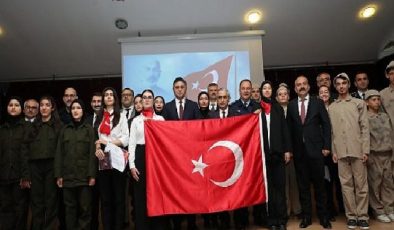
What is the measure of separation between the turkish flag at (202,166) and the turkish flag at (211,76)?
2195mm

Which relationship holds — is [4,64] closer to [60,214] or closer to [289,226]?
[60,214]

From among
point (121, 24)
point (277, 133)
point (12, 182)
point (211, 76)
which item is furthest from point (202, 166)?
point (121, 24)

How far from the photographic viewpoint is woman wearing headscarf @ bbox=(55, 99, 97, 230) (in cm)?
316

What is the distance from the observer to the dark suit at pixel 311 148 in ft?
11.3

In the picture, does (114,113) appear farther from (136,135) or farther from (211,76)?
(211,76)

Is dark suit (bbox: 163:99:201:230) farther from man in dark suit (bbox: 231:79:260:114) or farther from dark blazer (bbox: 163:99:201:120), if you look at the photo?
man in dark suit (bbox: 231:79:260:114)

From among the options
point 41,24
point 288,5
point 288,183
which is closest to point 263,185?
point 288,183

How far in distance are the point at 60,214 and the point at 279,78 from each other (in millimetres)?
4713

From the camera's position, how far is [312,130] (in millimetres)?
3482

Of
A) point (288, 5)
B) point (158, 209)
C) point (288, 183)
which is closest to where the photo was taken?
point (158, 209)

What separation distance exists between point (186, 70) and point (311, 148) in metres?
2.69

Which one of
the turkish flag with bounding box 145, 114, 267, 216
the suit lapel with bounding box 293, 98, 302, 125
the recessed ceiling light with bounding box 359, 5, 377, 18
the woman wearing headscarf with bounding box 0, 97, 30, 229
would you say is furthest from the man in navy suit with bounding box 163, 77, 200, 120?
the recessed ceiling light with bounding box 359, 5, 377, 18

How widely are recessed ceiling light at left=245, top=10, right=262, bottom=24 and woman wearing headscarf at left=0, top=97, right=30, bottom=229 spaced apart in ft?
11.9

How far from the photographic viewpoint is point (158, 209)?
306 centimetres
